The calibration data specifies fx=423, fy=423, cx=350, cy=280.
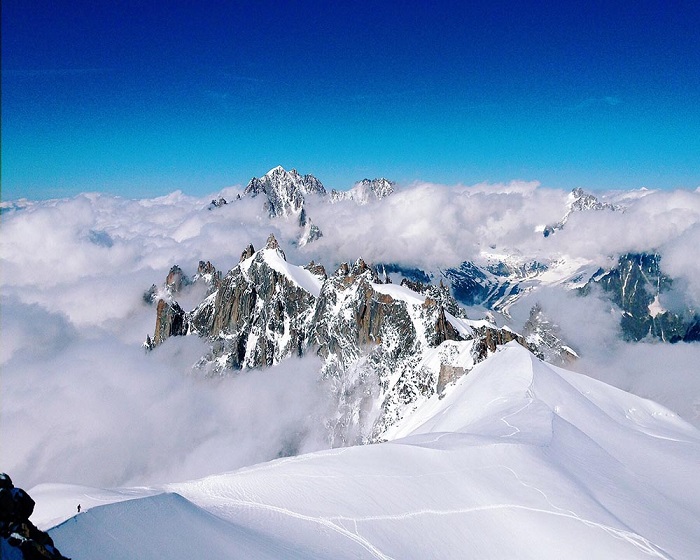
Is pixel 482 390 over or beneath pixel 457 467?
beneath

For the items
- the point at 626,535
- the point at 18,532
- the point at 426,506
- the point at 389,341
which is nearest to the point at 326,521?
the point at 426,506

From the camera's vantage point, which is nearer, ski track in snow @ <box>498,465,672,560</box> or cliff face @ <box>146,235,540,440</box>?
ski track in snow @ <box>498,465,672,560</box>

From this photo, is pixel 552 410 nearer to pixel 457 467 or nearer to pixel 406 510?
pixel 457 467

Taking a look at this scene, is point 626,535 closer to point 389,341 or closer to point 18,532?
point 18,532

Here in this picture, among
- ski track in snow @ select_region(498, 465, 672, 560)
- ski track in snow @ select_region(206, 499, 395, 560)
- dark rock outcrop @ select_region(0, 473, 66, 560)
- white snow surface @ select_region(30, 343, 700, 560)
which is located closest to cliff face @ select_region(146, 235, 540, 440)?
white snow surface @ select_region(30, 343, 700, 560)

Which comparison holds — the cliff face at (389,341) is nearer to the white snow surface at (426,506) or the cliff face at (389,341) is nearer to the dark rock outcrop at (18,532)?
the white snow surface at (426,506)

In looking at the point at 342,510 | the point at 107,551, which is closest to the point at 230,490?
the point at 342,510

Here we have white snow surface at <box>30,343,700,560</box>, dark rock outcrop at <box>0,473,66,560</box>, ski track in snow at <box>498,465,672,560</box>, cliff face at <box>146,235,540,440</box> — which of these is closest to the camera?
dark rock outcrop at <box>0,473,66,560</box>

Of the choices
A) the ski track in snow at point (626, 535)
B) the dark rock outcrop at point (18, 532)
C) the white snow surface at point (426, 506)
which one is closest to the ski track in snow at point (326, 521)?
the white snow surface at point (426, 506)

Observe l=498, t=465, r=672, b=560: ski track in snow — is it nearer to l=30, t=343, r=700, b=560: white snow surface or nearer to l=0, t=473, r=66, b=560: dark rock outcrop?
l=30, t=343, r=700, b=560: white snow surface
